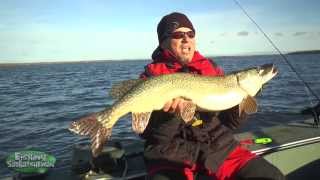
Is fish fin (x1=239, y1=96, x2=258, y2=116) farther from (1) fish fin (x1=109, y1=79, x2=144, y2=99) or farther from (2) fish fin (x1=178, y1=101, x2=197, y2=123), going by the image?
(1) fish fin (x1=109, y1=79, x2=144, y2=99)

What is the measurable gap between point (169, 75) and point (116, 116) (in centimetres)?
66

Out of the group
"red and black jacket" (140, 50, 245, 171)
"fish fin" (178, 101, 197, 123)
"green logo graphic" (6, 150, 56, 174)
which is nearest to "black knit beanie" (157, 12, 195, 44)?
"red and black jacket" (140, 50, 245, 171)

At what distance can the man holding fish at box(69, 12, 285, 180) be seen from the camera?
12.4 ft

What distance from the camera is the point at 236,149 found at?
4.15m

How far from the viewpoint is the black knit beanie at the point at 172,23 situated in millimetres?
4305

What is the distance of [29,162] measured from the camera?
4488mm

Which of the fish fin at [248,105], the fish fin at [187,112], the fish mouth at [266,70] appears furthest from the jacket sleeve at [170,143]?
the fish mouth at [266,70]

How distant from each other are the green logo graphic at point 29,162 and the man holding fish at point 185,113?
1145mm

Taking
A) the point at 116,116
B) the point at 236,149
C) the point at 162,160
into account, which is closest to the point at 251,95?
the point at 236,149

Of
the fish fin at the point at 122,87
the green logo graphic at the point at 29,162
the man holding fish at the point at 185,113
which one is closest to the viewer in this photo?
the man holding fish at the point at 185,113

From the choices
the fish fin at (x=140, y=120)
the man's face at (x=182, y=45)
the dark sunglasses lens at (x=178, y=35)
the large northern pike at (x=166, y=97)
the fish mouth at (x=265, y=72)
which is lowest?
the fish fin at (x=140, y=120)

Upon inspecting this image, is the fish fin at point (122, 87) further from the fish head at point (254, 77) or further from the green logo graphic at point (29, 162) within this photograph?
the green logo graphic at point (29, 162)

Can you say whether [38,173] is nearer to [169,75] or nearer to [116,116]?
[116,116]

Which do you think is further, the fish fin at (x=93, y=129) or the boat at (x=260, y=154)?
the boat at (x=260, y=154)
